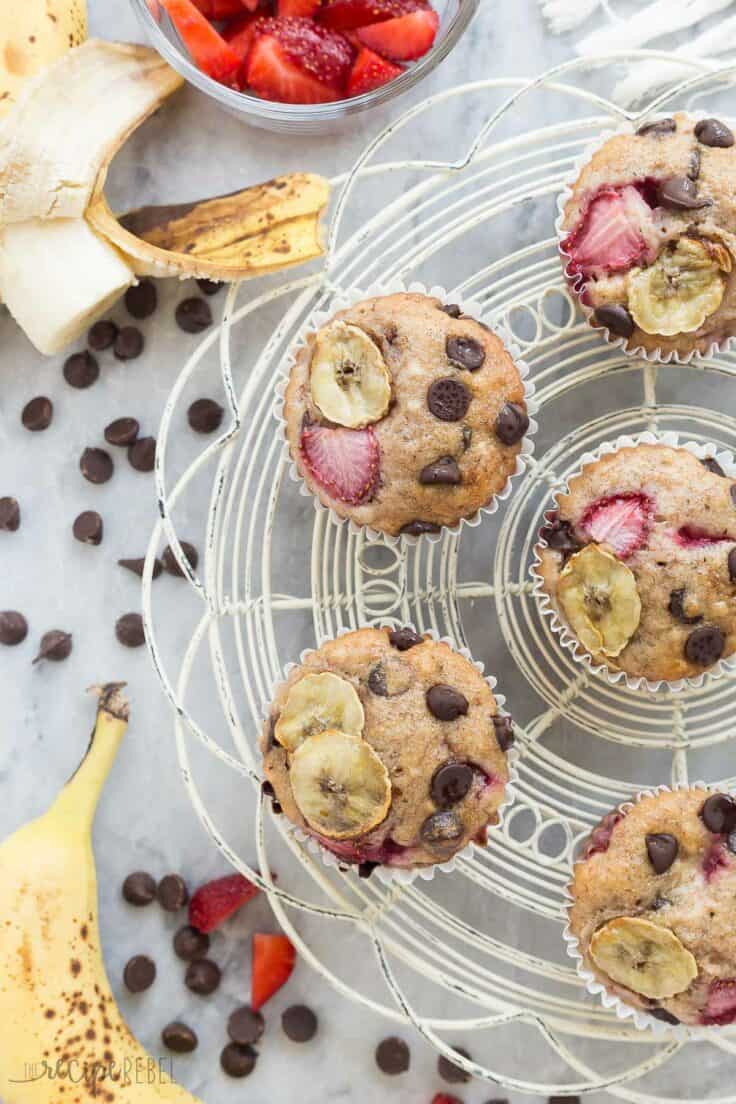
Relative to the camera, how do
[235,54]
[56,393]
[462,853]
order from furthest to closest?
[56,393] → [235,54] → [462,853]

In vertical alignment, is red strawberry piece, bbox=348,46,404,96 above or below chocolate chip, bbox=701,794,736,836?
above

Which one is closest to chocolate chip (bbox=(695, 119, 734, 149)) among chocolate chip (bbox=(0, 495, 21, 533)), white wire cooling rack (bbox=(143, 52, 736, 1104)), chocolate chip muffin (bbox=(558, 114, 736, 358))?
chocolate chip muffin (bbox=(558, 114, 736, 358))

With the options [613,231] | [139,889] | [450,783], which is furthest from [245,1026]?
[613,231]

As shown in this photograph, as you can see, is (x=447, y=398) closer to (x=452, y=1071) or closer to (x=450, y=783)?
(x=450, y=783)

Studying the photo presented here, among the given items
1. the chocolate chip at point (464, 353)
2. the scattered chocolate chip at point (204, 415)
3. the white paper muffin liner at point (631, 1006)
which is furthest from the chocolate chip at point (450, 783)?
the scattered chocolate chip at point (204, 415)

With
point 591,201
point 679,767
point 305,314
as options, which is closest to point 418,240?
point 305,314

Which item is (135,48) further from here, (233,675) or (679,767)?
(679,767)

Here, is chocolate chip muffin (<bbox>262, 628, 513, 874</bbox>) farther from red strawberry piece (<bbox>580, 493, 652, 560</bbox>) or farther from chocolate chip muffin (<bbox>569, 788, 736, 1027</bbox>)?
red strawberry piece (<bbox>580, 493, 652, 560</bbox>)
